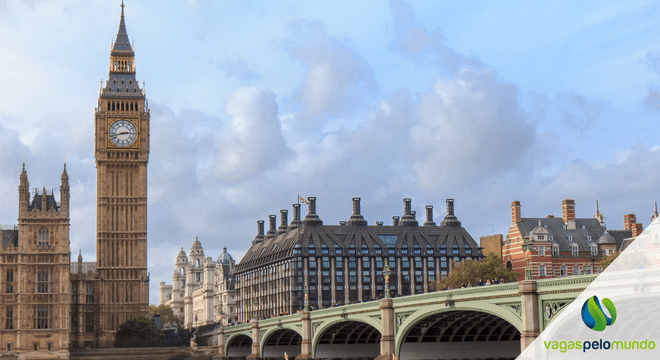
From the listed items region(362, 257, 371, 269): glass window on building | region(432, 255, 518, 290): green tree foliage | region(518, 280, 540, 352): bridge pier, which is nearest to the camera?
region(518, 280, 540, 352): bridge pier

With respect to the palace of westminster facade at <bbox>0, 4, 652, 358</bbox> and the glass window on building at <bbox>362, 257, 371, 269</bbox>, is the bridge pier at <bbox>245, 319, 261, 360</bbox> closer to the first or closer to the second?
the palace of westminster facade at <bbox>0, 4, 652, 358</bbox>

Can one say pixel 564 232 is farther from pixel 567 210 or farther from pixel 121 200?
pixel 121 200

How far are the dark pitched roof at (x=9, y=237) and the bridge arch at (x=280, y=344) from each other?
4802cm

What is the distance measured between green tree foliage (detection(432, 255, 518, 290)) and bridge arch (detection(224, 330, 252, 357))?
30920 mm

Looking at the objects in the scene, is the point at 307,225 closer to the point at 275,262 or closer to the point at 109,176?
the point at 275,262

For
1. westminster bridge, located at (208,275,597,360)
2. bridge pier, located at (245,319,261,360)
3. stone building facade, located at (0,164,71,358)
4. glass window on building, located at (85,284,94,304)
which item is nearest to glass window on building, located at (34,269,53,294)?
stone building facade, located at (0,164,71,358)

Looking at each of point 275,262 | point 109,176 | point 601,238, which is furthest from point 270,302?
point 601,238

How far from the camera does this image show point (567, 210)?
155 meters

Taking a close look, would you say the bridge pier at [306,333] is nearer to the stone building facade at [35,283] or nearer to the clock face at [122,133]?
the stone building facade at [35,283]

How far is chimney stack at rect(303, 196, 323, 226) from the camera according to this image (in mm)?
192875

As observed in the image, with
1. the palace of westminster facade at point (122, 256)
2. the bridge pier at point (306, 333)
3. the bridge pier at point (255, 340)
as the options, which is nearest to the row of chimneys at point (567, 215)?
the palace of westminster facade at point (122, 256)

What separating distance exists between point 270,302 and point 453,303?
418 feet

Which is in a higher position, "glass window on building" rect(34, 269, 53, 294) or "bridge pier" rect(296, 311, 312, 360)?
"glass window on building" rect(34, 269, 53, 294)

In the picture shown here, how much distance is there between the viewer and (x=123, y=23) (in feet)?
603
